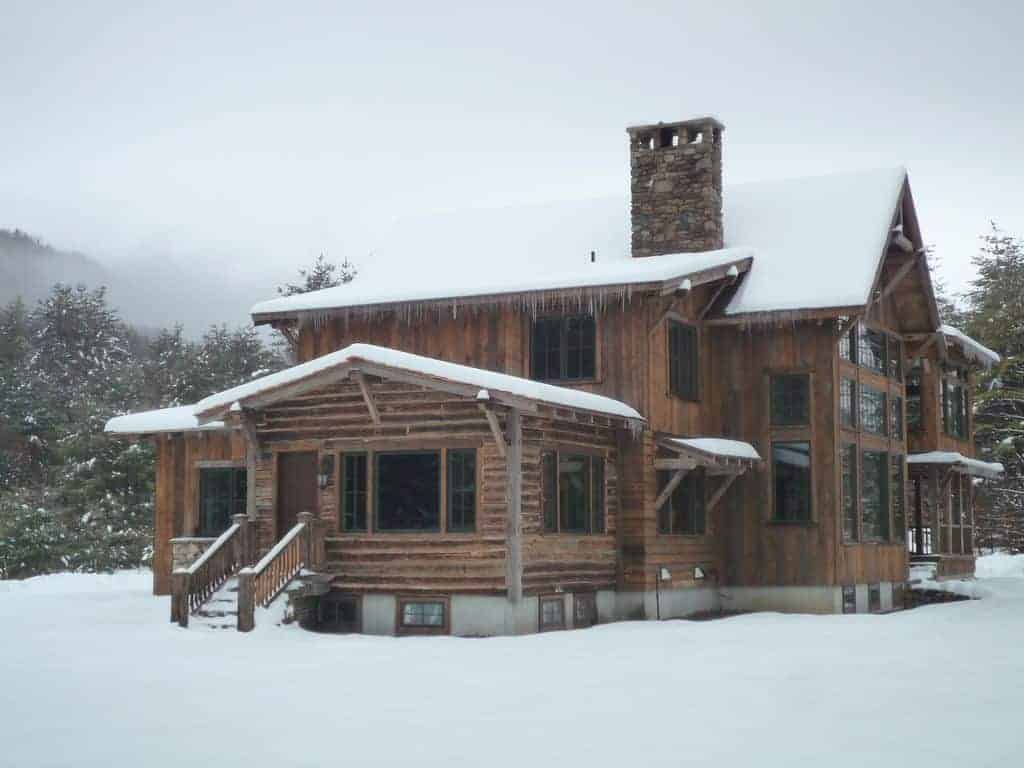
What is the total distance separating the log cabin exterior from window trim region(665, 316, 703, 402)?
0.05 meters

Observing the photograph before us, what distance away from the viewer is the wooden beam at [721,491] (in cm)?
2538

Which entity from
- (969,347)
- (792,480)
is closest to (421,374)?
(792,480)

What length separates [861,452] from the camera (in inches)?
1062

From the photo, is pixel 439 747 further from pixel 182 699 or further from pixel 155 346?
pixel 155 346

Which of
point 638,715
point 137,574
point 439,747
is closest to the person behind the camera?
point 439,747

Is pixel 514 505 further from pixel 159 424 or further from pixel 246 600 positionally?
pixel 159 424

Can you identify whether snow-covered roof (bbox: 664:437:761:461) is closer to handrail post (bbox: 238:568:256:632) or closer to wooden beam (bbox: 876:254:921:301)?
wooden beam (bbox: 876:254:921:301)

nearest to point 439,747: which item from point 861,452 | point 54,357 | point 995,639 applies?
point 995,639

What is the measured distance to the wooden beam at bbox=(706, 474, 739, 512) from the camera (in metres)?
25.4

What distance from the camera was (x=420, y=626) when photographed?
21719 mm

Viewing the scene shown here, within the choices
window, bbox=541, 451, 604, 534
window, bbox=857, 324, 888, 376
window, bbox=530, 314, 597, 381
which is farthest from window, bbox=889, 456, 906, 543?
window, bbox=541, 451, 604, 534

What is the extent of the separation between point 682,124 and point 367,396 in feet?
31.6

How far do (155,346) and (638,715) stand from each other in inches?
2600

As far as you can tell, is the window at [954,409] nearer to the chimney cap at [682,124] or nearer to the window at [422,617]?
the chimney cap at [682,124]
